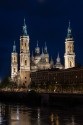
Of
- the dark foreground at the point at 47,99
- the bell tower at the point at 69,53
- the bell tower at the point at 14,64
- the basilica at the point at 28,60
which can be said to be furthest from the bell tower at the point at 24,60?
the dark foreground at the point at 47,99

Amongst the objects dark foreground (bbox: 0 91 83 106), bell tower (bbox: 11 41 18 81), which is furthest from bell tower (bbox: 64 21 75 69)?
bell tower (bbox: 11 41 18 81)

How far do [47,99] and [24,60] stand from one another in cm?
6274

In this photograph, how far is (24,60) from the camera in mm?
163125

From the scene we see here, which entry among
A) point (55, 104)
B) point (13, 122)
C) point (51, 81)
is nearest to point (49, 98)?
point (55, 104)

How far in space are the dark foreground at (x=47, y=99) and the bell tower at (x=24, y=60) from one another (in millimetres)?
35326

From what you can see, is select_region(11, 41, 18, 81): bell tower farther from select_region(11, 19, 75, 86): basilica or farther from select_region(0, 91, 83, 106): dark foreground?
select_region(0, 91, 83, 106): dark foreground

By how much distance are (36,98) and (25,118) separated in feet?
130

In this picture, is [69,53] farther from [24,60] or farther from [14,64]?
[14,64]

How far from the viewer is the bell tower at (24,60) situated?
535 feet

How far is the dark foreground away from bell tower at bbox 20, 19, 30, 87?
35326mm

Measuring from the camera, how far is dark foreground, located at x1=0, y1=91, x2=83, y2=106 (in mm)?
88562

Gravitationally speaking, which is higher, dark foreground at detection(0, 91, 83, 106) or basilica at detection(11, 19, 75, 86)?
basilica at detection(11, 19, 75, 86)

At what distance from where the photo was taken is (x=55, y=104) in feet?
315

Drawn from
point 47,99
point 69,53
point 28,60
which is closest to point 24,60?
point 28,60
